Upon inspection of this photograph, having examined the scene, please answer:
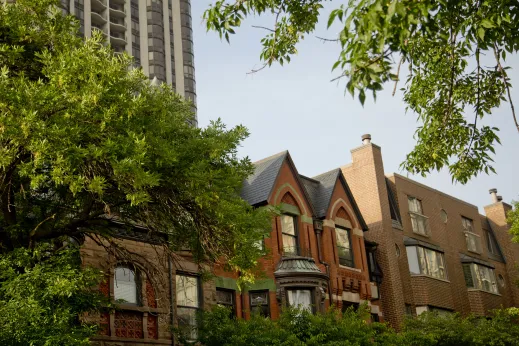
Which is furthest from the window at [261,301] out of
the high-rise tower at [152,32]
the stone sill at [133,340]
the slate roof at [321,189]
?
the high-rise tower at [152,32]

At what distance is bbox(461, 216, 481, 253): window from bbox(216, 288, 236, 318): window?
19.3 m

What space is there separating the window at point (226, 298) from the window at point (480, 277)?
17388 mm

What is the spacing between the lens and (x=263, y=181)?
98.9ft

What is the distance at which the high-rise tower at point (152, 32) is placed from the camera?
265 feet

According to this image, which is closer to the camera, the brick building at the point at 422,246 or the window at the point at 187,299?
the window at the point at 187,299

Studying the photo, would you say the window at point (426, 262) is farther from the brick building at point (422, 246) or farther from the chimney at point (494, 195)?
the chimney at point (494, 195)

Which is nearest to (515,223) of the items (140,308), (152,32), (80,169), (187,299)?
(187,299)

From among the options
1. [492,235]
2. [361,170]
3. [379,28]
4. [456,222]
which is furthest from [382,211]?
[379,28]

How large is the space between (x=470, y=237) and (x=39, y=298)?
32.2 meters

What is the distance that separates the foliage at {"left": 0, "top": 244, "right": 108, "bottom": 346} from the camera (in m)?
14.4

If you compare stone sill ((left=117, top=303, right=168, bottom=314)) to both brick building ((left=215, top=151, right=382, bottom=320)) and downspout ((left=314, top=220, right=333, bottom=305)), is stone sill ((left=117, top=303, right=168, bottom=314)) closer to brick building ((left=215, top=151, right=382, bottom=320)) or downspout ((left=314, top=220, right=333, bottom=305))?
brick building ((left=215, top=151, right=382, bottom=320))

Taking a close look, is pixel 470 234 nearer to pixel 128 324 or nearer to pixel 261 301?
pixel 261 301

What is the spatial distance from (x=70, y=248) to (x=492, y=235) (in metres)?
35.1

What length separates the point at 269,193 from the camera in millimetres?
29062
